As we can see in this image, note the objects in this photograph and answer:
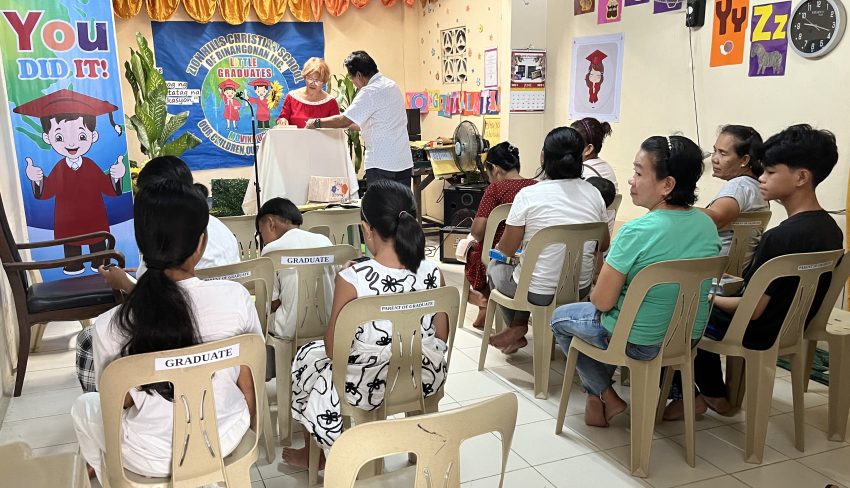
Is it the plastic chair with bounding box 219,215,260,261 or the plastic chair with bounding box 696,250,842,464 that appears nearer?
the plastic chair with bounding box 696,250,842,464

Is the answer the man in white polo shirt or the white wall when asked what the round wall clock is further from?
the man in white polo shirt

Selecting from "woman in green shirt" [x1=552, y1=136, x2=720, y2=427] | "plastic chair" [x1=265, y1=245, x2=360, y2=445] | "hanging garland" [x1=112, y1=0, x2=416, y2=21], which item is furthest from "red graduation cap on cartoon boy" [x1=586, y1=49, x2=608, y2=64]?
"plastic chair" [x1=265, y1=245, x2=360, y2=445]

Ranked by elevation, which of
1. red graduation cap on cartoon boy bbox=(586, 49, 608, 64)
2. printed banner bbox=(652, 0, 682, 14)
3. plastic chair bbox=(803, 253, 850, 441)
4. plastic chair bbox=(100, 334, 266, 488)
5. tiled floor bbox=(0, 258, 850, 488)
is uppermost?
printed banner bbox=(652, 0, 682, 14)

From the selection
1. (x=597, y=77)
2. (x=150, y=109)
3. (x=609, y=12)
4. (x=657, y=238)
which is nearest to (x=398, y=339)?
(x=657, y=238)

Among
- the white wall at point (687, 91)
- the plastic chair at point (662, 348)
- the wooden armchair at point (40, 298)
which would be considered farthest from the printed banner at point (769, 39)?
the wooden armchair at point (40, 298)

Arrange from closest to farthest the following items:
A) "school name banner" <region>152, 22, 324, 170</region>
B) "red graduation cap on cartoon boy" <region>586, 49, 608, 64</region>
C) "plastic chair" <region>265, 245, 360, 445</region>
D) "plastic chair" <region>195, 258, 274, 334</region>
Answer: "plastic chair" <region>195, 258, 274, 334</region>, "plastic chair" <region>265, 245, 360, 445</region>, "red graduation cap on cartoon boy" <region>586, 49, 608, 64</region>, "school name banner" <region>152, 22, 324, 170</region>

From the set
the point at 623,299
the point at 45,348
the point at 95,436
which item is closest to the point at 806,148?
the point at 623,299

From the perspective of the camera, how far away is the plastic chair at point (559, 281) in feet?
9.77

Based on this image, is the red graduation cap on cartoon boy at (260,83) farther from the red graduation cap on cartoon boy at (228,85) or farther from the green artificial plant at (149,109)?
the green artificial plant at (149,109)

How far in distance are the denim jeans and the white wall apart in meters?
1.90

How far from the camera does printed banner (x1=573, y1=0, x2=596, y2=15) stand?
5273 mm

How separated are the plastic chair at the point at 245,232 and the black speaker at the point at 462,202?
2.73 m

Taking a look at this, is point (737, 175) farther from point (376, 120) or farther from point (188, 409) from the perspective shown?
point (188, 409)

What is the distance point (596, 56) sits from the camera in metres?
5.25
